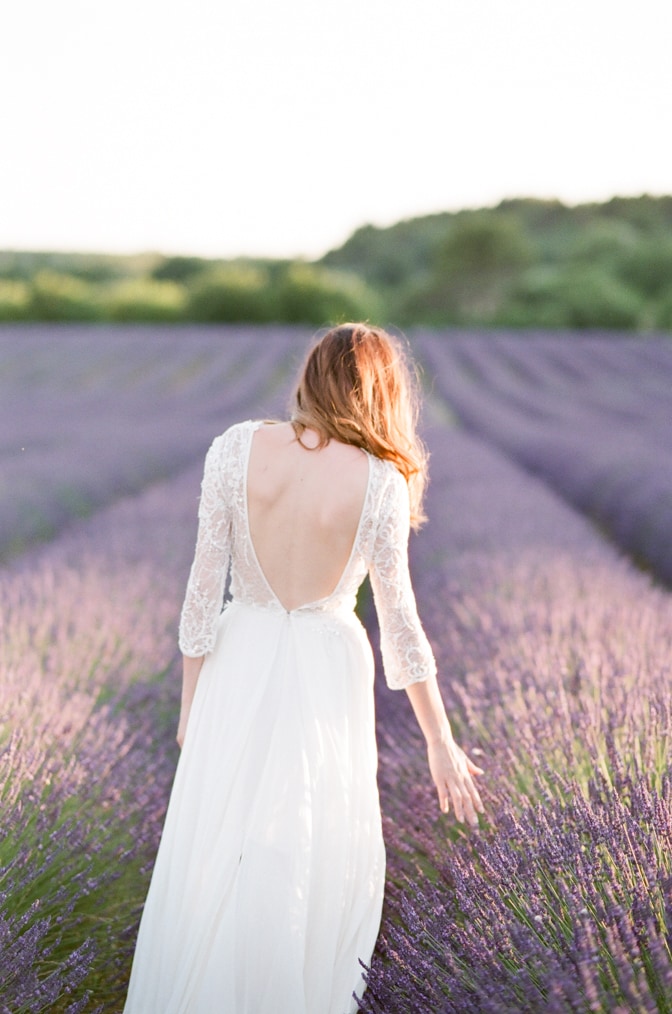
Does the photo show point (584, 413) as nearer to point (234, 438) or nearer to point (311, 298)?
point (234, 438)

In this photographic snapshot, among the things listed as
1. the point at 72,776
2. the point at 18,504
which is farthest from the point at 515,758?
the point at 18,504

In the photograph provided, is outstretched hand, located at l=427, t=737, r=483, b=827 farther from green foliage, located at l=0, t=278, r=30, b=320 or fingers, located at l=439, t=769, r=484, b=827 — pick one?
green foliage, located at l=0, t=278, r=30, b=320

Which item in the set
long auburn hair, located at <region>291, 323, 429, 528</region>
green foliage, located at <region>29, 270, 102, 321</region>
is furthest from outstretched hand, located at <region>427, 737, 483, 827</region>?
green foliage, located at <region>29, 270, 102, 321</region>

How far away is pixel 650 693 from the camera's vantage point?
75.4 inches

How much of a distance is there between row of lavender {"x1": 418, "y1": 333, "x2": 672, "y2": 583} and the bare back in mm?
3314

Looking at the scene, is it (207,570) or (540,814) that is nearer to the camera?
(540,814)

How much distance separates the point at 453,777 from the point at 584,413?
1059 cm

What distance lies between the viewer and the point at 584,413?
11.7 m

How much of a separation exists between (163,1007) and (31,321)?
106 ft

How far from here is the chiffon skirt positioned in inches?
60.6

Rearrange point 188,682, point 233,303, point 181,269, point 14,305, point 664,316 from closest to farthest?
point 188,682 → point 664,316 → point 233,303 → point 14,305 → point 181,269

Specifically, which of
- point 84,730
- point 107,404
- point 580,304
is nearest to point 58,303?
point 580,304

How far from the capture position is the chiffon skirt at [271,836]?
1.54 meters

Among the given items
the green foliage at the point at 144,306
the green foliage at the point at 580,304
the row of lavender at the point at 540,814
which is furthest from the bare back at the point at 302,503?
the green foliage at the point at 144,306
